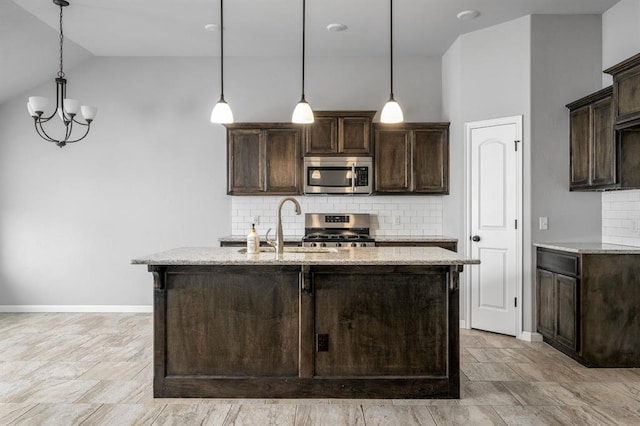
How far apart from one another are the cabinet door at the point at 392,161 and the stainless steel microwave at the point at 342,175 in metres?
0.13

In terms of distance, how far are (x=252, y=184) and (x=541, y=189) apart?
3066 millimetres

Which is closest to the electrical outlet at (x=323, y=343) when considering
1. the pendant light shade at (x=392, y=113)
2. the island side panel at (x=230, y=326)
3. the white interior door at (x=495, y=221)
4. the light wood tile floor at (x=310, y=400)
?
the island side panel at (x=230, y=326)

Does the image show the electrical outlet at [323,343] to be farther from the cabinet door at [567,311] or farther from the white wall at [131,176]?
the white wall at [131,176]

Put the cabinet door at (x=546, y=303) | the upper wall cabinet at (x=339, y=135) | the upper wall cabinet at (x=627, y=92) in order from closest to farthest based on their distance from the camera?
the upper wall cabinet at (x=627, y=92), the cabinet door at (x=546, y=303), the upper wall cabinet at (x=339, y=135)

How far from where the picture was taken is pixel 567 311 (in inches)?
154

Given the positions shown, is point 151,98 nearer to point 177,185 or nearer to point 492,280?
point 177,185

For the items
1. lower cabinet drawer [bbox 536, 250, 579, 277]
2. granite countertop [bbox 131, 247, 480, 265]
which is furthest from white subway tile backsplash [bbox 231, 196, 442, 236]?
granite countertop [bbox 131, 247, 480, 265]

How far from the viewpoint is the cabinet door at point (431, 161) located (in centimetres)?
539

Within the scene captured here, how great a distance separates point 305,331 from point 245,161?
284 cm

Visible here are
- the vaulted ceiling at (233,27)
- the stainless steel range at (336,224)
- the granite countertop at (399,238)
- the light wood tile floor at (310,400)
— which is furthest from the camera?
the stainless steel range at (336,224)

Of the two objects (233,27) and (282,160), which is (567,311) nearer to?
(282,160)

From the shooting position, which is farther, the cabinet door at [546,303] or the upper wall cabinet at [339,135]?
the upper wall cabinet at [339,135]

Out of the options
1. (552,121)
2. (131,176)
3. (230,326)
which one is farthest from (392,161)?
(131,176)

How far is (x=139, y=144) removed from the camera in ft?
19.0
